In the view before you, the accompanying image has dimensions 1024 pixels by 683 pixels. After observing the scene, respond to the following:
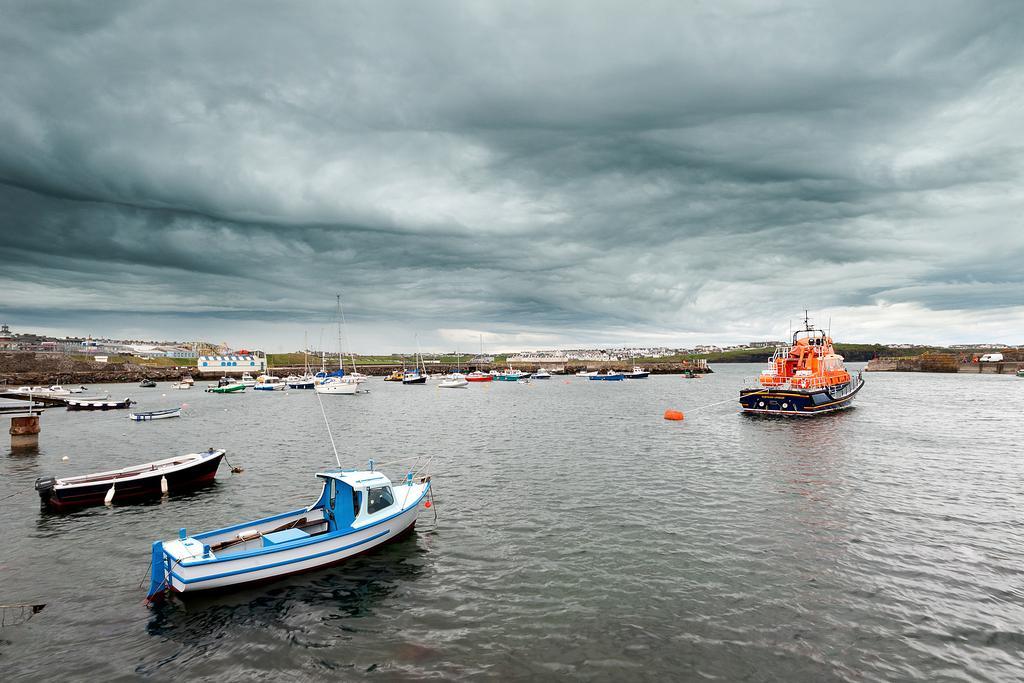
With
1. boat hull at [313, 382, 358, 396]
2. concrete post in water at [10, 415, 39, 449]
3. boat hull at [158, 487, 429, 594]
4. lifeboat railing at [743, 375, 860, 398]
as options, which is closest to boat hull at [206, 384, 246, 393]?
boat hull at [313, 382, 358, 396]

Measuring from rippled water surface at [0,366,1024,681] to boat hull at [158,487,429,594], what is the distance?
1.53 ft

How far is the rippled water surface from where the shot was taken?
13.2 meters

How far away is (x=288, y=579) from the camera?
1822cm

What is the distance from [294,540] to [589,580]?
438 inches

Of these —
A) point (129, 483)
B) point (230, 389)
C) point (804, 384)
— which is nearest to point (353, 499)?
point (129, 483)

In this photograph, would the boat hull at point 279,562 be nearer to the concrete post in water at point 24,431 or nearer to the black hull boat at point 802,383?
the concrete post in water at point 24,431

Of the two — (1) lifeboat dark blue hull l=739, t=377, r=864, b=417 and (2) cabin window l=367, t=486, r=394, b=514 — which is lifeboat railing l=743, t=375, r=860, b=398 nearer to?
(1) lifeboat dark blue hull l=739, t=377, r=864, b=417

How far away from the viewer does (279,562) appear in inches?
698

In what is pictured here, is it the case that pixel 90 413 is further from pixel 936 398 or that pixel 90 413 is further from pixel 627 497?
pixel 936 398

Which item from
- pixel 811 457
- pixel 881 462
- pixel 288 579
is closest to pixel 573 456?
pixel 811 457

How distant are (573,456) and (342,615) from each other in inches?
1060

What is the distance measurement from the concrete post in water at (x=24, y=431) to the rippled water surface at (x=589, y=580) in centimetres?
1051

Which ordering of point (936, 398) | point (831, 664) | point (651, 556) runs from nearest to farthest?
point (831, 664)
point (651, 556)
point (936, 398)

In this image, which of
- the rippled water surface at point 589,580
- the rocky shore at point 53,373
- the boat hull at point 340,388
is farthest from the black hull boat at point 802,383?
the rocky shore at point 53,373
